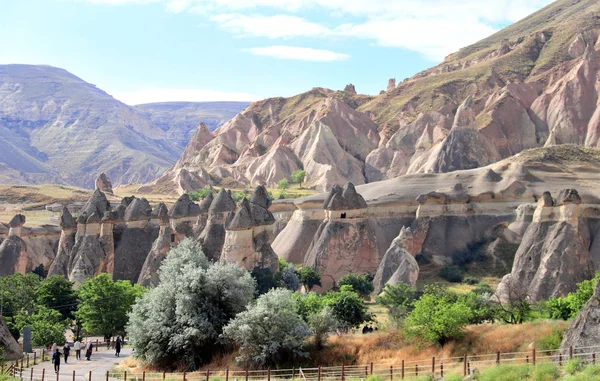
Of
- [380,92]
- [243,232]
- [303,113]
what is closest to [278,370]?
[243,232]

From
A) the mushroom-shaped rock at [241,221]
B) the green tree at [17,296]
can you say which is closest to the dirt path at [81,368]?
the green tree at [17,296]

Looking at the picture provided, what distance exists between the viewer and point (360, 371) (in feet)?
87.1

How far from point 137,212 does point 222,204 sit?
810 centimetres

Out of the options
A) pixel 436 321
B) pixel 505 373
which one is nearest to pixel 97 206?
pixel 436 321

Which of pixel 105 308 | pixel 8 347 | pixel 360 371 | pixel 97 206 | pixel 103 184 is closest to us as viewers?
pixel 360 371

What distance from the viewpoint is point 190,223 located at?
5378cm

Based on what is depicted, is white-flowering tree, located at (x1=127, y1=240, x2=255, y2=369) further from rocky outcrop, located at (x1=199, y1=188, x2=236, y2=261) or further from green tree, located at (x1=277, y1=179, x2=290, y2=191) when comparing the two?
green tree, located at (x1=277, y1=179, x2=290, y2=191)

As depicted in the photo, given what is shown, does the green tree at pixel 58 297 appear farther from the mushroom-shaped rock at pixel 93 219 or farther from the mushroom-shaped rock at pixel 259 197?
the mushroom-shaped rock at pixel 259 197

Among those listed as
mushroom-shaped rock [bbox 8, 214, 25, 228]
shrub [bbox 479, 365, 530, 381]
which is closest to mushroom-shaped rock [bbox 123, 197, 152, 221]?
mushroom-shaped rock [bbox 8, 214, 25, 228]

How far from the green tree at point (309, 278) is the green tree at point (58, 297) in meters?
11.8

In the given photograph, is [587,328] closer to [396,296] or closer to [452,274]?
[396,296]

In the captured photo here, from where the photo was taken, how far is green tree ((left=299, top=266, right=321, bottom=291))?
48656 millimetres

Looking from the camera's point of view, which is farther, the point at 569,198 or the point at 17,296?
the point at 569,198

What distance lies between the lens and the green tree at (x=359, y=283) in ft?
153
